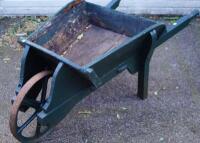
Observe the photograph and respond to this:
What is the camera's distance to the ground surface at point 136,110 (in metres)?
3.61

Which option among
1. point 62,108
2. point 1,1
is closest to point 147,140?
point 62,108

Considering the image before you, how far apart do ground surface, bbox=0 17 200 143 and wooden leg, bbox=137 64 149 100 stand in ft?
0.25

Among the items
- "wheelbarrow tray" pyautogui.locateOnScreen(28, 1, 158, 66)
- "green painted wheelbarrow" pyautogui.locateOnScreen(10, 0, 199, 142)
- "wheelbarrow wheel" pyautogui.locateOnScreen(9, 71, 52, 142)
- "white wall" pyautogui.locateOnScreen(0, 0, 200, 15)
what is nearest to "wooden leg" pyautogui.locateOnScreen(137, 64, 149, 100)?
"green painted wheelbarrow" pyautogui.locateOnScreen(10, 0, 199, 142)

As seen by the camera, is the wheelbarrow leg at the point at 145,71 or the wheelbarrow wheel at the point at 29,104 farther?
the wheelbarrow leg at the point at 145,71

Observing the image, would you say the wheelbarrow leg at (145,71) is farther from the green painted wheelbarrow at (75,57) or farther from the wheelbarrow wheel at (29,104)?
the wheelbarrow wheel at (29,104)

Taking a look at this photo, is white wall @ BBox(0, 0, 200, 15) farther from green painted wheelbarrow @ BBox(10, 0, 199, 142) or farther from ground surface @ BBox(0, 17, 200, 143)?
green painted wheelbarrow @ BBox(10, 0, 199, 142)

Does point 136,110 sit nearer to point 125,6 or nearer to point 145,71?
point 145,71

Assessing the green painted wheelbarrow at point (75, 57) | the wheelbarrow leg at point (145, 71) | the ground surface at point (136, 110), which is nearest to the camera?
the green painted wheelbarrow at point (75, 57)

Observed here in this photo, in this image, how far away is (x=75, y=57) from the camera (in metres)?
3.74

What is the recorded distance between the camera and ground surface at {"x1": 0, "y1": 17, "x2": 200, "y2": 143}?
361 centimetres

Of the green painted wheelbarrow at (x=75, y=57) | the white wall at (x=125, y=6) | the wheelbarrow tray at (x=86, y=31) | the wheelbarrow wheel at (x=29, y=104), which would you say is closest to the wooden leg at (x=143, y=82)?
the green painted wheelbarrow at (x=75, y=57)

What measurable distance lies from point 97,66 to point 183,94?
1.39m

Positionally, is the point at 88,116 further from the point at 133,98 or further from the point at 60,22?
the point at 60,22

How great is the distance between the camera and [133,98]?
406 centimetres
